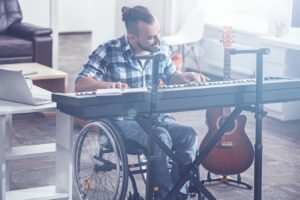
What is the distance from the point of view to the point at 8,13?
22.9ft

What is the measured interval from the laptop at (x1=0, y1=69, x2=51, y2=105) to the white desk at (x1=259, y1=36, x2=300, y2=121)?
2.95 meters

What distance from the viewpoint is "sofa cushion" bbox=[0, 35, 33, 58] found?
6488mm

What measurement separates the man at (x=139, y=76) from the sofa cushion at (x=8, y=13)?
358 cm

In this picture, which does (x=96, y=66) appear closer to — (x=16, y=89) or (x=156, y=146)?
(x=16, y=89)

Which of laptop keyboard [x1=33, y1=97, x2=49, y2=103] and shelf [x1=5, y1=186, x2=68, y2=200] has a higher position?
laptop keyboard [x1=33, y1=97, x2=49, y2=103]

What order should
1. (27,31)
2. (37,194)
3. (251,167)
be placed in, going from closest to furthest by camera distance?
(37,194) < (251,167) < (27,31)

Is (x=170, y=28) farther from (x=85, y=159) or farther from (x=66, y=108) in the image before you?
(x=66, y=108)

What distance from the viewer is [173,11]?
7.76 m

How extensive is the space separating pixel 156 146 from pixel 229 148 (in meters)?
0.86

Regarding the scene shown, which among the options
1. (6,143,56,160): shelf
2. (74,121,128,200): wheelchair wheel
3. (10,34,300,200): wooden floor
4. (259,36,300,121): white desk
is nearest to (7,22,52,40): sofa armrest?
(10,34,300,200): wooden floor

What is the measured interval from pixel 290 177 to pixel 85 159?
4.34ft

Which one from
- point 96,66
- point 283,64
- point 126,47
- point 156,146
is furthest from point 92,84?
point 283,64

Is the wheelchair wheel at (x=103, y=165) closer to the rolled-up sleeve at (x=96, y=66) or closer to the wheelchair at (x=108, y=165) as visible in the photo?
the wheelchair at (x=108, y=165)

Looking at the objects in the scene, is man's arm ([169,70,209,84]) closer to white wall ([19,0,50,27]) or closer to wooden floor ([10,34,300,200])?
wooden floor ([10,34,300,200])
